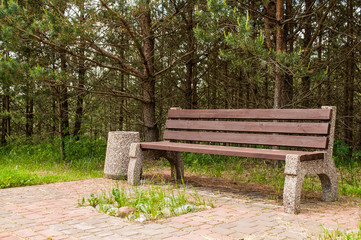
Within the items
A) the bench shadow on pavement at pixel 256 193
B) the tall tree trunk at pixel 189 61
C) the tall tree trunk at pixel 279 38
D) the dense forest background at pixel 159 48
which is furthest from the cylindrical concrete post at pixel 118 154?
the tall tree trunk at pixel 189 61

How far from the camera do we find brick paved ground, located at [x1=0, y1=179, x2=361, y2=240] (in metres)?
2.73

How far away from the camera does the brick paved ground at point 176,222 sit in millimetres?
2729

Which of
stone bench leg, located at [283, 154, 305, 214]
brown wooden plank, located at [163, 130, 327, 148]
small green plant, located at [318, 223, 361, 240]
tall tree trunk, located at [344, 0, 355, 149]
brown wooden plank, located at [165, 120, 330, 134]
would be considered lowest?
small green plant, located at [318, 223, 361, 240]

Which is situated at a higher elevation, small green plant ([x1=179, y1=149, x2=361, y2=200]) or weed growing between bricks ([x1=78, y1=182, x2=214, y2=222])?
weed growing between bricks ([x1=78, y1=182, x2=214, y2=222])

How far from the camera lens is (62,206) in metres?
3.71

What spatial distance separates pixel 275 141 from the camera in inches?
177

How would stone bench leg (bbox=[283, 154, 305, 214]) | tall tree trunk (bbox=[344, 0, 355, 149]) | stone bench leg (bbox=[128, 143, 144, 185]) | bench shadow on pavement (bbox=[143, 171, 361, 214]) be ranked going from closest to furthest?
stone bench leg (bbox=[283, 154, 305, 214])
bench shadow on pavement (bbox=[143, 171, 361, 214])
stone bench leg (bbox=[128, 143, 144, 185])
tall tree trunk (bbox=[344, 0, 355, 149])

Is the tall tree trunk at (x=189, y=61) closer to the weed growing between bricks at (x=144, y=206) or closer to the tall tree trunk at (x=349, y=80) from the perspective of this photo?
the tall tree trunk at (x=349, y=80)

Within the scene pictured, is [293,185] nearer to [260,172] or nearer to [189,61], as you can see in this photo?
[260,172]

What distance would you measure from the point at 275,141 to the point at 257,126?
352 mm

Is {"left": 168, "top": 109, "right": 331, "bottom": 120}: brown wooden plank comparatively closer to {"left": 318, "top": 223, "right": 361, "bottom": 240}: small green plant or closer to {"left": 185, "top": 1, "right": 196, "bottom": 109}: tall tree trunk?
{"left": 318, "top": 223, "right": 361, "bottom": 240}: small green plant

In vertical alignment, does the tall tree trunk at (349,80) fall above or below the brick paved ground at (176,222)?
above

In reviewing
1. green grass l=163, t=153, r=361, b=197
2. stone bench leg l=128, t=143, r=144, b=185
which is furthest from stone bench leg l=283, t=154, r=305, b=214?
stone bench leg l=128, t=143, r=144, b=185

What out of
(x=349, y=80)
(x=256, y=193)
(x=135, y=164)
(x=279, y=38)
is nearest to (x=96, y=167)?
(x=135, y=164)
